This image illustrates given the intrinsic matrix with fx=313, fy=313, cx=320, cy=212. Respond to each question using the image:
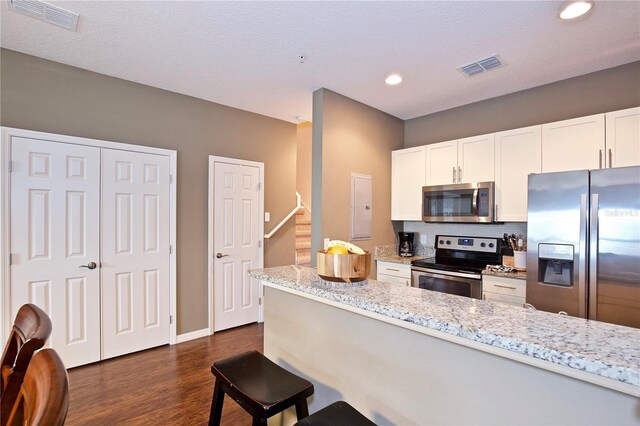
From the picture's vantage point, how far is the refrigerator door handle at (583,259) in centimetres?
219

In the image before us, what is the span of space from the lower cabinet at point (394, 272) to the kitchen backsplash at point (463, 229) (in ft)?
2.25

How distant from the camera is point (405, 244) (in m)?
3.97

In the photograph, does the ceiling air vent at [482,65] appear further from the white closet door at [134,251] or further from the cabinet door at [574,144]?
the white closet door at [134,251]

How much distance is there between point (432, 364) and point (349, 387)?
1.45 ft

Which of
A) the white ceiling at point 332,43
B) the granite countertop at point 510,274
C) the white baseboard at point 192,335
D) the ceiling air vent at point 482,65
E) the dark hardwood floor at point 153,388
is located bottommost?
the dark hardwood floor at point 153,388

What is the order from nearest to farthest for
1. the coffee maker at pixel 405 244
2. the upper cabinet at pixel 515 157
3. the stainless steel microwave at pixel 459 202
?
the upper cabinet at pixel 515 157, the stainless steel microwave at pixel 459 202, the coffee maker at pixel 405 244

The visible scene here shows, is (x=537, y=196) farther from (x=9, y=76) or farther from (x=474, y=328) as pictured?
(x=9, y=76)

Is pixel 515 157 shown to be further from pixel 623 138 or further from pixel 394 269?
pixel 394 269

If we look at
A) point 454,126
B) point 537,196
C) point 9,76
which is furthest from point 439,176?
point 9,76

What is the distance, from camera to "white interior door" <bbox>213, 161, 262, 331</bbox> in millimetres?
3752

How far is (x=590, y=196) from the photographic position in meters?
2.18

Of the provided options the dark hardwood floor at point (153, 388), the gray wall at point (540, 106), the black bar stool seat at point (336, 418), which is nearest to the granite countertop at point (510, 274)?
the gray wall at point (540, 106)

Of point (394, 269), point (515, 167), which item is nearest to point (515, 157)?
point (515, 167)

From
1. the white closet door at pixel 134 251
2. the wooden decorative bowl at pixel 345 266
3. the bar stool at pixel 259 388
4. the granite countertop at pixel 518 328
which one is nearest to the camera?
the granite countertop at pixel 518 328
